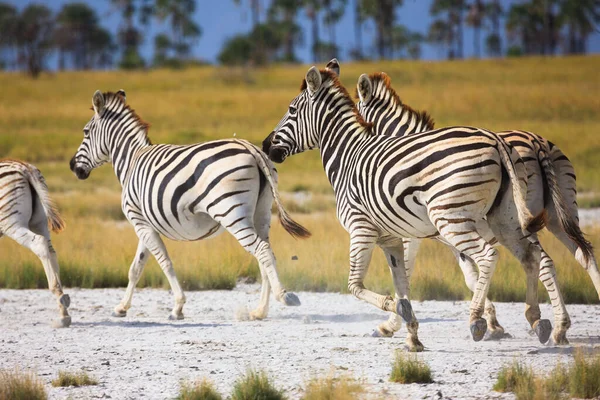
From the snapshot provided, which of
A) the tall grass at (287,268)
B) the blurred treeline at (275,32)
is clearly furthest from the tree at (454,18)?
the tall grass at (287,268)

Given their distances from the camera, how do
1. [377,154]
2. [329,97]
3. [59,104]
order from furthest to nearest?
[59,104] < [329,97] < [377,154]

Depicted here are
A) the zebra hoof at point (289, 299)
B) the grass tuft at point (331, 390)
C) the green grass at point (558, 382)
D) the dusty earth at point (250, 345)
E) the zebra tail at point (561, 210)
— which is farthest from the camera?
the zebra hoof at point (289, 299)

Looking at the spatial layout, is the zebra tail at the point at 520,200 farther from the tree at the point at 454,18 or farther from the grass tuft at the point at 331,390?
the tree at the point at 454,18

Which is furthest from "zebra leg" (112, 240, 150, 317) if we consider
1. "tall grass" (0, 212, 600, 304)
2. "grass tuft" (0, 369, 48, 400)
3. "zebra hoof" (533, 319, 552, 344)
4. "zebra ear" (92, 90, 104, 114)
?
"zebra hoof" (533, 319, 552, 344)

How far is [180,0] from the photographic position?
87438mm

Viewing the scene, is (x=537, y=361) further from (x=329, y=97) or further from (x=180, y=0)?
(x=180, y=0)

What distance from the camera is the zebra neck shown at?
35.1 feet

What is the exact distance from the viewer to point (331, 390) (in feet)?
19.4

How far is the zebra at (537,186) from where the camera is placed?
7.83 m

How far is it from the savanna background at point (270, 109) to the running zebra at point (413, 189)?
2958 millimetres

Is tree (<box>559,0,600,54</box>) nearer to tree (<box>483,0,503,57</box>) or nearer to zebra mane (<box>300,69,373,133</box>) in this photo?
tree (<box>483,0,503,57</box>)

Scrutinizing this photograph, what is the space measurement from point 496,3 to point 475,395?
8047cm

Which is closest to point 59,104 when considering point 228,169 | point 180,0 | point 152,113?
point 152,113

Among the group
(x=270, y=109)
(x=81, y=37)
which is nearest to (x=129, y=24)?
(x=81, y=37)
